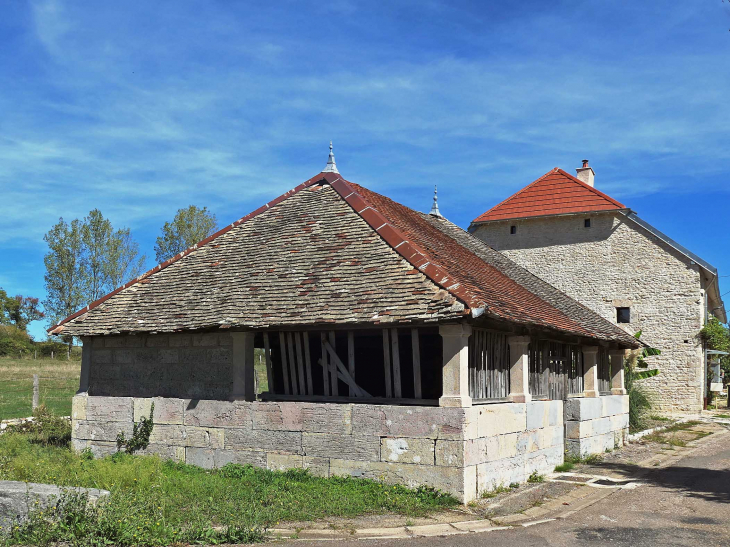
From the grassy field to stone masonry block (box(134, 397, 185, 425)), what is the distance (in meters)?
7.10

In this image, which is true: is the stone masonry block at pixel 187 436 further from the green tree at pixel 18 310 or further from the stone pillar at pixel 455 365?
the green tree at pixel 18 310

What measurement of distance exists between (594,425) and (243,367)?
7393mm

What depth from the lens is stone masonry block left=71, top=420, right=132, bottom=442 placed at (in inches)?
444

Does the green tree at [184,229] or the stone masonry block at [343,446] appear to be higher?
the green tree at [184,229]

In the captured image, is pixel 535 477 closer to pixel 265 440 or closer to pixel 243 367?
pixel 265 440

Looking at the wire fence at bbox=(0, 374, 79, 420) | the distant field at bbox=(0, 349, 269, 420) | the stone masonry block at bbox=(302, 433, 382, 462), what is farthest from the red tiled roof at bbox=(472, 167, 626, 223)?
the stone masonry block at bbox=(302, 433, 382, 462)

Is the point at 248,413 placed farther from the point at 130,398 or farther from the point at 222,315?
the point at 130,398

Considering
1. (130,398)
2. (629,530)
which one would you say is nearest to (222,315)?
(130,398)

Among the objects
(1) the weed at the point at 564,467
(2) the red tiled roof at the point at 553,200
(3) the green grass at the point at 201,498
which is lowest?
(1) the weed at the point at 564,467

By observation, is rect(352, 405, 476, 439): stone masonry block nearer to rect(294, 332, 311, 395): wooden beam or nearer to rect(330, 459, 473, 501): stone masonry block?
rect(330, 459, 473, 501): stone masonry block

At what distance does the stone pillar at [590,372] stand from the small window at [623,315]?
10376 mm

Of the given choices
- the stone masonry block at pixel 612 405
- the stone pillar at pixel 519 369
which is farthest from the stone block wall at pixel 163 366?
the stone masonry block at pixel 612 405

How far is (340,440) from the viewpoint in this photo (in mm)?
9164

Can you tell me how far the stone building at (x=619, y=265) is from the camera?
74.1ft
